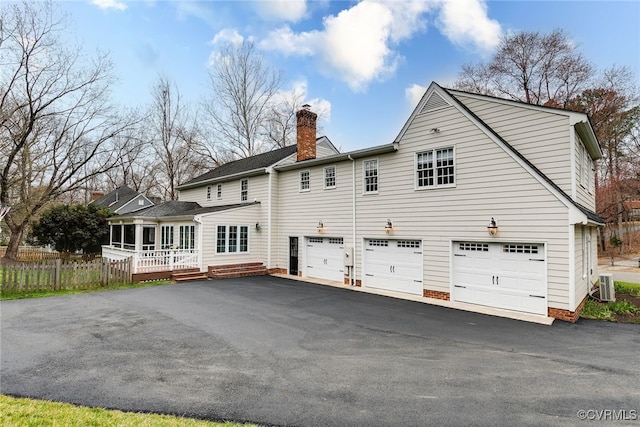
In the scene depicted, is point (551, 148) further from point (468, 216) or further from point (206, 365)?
point (206, 365)

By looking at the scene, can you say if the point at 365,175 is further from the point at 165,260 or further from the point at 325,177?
the point at 165,260

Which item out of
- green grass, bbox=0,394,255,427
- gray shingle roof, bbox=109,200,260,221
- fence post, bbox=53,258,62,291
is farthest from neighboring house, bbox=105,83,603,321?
green grass, bbox=0,394,255,427

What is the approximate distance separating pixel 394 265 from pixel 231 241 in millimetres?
8807

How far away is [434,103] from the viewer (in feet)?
36.9

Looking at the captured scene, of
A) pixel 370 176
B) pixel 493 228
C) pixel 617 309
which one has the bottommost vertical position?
pixel 617 309

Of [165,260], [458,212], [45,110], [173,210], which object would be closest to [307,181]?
[458,212]

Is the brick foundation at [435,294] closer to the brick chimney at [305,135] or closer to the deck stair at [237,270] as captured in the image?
the deck stair at [237,270]

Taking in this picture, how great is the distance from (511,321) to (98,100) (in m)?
25.9

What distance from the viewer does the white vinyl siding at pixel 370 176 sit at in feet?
42.7

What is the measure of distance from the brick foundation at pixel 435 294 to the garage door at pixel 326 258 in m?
4.12

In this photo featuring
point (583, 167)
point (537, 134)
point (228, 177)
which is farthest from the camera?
point (228, 177)

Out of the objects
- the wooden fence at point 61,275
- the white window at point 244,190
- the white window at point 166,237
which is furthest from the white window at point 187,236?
the wooden fence at point 61,275

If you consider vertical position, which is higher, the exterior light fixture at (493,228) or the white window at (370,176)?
the white window at (370,176)

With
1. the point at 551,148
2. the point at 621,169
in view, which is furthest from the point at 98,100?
the point at 621,169
